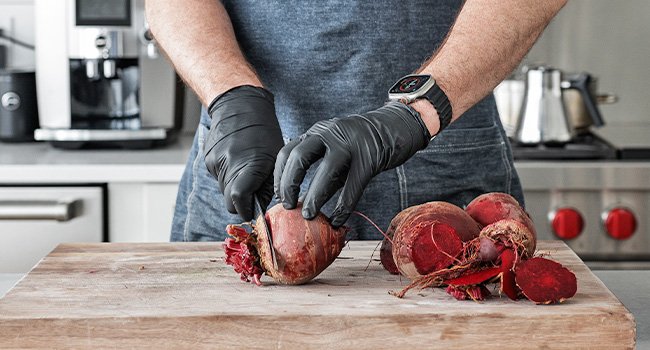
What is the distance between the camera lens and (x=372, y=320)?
A: 3.22ft

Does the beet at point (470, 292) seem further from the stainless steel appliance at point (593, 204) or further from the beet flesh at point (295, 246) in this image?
the stainless steel appliance at point (593, 204)

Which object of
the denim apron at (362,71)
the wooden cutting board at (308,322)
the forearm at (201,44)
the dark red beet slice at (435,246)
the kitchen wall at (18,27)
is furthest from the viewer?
the kitchen wall at (18,27)

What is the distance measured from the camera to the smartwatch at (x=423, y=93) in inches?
47.3

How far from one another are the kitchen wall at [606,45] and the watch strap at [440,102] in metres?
1.76

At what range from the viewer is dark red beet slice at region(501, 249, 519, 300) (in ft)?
3.42

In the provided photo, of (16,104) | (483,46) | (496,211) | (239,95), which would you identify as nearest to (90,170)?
(16,104)

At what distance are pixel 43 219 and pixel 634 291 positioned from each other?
1398 millimetres

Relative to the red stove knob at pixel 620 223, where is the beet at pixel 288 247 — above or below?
above

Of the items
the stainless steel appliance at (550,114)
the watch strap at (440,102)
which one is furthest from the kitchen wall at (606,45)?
the watch strap at (440,102)

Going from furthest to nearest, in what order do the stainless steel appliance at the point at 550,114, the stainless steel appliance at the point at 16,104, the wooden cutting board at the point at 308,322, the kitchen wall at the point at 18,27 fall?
the kitchen wall at the point at 18,27
the stainless steel appliance at the point at 16,104
the stainless steel appliance at the point at 550,114
the wooden cutting board at the point at 308,322

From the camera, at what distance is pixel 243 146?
3.92ft

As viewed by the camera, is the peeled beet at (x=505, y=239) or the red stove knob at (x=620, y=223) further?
the red stove knob at (x=620, y=223)

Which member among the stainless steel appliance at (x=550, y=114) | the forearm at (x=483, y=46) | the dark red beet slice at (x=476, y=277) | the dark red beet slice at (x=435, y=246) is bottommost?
the stainless steel appliance at (x=550, y=114)

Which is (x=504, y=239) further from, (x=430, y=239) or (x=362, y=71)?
(x=362, y=71)
